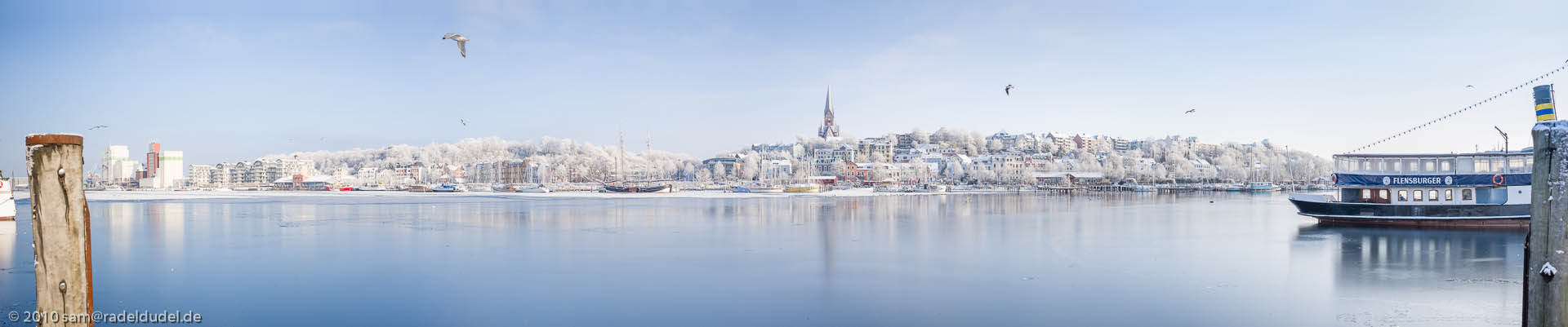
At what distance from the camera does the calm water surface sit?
28.3 feet

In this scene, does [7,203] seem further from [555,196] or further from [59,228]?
[555,196]

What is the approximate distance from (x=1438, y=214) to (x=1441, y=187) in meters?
0.73

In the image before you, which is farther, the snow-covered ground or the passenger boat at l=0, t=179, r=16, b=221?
the snow-covered ground

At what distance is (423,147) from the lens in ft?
480

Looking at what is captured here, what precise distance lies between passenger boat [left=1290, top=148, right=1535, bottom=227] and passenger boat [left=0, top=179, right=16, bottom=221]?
35674 millimetres

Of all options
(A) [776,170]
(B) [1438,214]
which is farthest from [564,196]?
(A) [776,170]

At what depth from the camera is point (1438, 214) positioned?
21.2 m

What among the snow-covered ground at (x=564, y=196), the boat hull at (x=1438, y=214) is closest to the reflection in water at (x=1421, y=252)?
the boat hull at (x=1438, y=214)

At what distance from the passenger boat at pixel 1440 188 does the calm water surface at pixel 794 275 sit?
1.36 meters

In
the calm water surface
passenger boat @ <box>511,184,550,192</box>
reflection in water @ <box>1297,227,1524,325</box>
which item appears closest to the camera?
reflection in water @ <box>1297,227,1524,325</box>

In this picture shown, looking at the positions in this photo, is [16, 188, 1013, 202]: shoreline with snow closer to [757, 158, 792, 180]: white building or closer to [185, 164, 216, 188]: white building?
[757, 158, 792, 180]: white building

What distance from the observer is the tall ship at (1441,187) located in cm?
2072

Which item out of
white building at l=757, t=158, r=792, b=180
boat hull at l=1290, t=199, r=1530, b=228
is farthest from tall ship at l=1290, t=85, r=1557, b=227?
white building at l=757, t=158, r=792, b=180

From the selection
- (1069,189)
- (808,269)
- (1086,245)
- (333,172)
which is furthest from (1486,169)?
(333,172)
